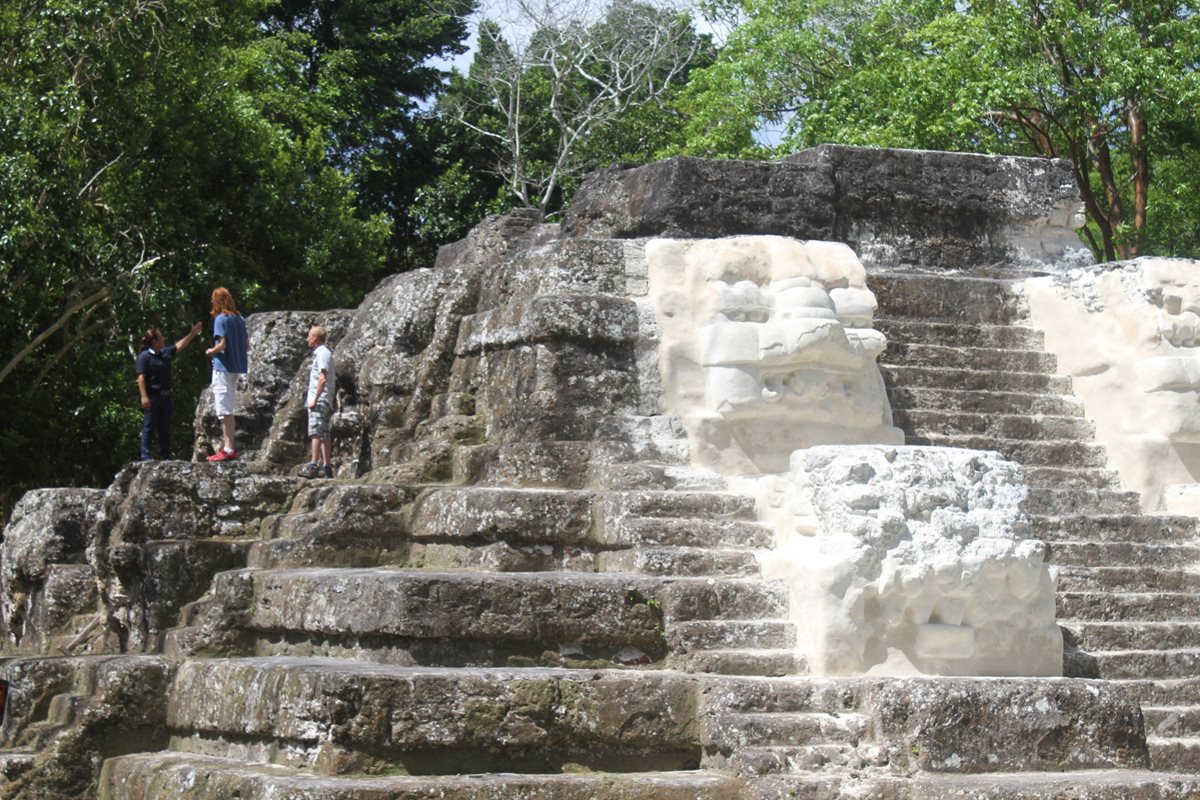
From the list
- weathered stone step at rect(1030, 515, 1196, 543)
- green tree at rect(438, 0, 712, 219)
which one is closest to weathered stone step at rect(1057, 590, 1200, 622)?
weathered stone step at rect(1030, 515, 1196, 543)

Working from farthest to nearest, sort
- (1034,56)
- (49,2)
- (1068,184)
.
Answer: (1034,56), (49,2), (1068,184)

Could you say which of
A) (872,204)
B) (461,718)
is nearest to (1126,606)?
(872,204)

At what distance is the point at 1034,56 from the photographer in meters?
21.7

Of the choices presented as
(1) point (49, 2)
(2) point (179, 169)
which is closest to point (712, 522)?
(1) point (49, 2)

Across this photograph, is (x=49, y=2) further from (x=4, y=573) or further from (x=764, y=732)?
(x=764, y=732)

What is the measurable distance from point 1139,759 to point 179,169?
47.9 feet

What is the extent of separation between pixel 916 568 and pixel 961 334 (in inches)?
121

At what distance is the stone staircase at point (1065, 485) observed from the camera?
9.55m

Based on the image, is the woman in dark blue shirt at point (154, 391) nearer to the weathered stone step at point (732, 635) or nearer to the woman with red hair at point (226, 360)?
the woman with red hair at point (226, 360)

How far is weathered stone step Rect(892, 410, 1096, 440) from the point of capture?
10781mm

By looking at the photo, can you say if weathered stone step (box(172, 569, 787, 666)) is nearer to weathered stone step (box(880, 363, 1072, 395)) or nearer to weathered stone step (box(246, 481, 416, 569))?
weathered stone step (box(246, 481, 416, 569))

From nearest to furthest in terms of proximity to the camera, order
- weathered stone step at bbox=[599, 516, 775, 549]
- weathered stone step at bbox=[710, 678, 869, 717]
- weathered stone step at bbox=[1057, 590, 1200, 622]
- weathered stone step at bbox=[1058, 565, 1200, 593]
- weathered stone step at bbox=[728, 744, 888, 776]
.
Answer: weathered stone step at bbox=[728, 744, 888, 776]
weathered stone step at bbox=[710, 678, 869, 717]
weathered stone step at bbox=[599, 516, 775, 549]
weathered stone step at bbox=[1057, 590, 1200, 622]
weathered stone step at bbox=[1058, 565, 1200, 593]

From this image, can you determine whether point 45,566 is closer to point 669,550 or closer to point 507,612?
point 507,612

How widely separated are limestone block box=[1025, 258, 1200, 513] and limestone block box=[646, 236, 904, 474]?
5.39 ft
